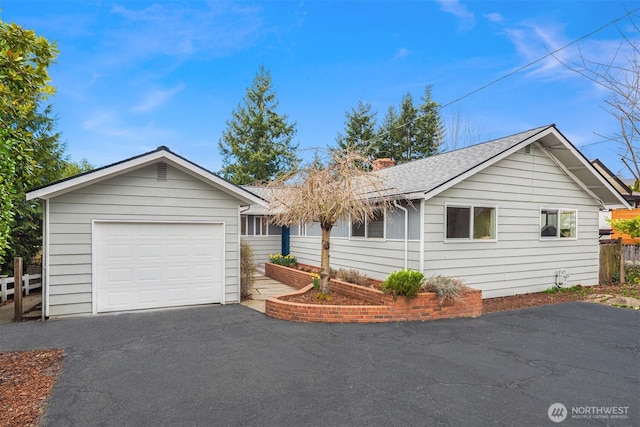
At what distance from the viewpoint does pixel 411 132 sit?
32.6m

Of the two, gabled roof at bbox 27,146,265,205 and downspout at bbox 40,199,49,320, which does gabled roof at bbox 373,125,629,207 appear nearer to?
gabled roof at bbox 27,146,265,205

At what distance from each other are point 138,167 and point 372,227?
6.59 meters

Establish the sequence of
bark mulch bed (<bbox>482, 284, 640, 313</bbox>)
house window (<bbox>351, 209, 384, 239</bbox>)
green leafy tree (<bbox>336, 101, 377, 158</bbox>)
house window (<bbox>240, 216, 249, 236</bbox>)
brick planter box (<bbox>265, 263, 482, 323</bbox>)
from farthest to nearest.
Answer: green leafy tree (<bbox>336, 101, 377, 158</bbox>), house window (<bbox>240, 216, 249, 236</bbox>), house window (<bbox>351, 209, 384, 239</bbox>), bark mulch bed (<bbox>482, 284, 640, 313</bbox>), brick planter box (<bbox>265, 263, 482, 323</bbox>)

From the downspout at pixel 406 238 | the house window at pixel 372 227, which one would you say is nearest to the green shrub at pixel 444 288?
the downspout at pixel 406 238

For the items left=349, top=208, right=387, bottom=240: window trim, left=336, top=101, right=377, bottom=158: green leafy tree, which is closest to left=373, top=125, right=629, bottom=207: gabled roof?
left=349, top=208, right=387, bottom=240: window trim

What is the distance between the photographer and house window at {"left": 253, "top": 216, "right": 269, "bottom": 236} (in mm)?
16828

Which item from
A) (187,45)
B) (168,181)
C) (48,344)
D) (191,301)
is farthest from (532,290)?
(187,45)

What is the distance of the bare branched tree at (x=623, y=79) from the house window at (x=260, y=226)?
1254cm

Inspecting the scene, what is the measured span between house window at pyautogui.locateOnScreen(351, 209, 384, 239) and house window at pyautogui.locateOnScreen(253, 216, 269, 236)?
6.33 m

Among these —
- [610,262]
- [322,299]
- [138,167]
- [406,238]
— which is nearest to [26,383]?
[138,167]

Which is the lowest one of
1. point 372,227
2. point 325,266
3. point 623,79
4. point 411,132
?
point 325,266

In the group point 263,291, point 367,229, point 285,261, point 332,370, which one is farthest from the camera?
point 285,261

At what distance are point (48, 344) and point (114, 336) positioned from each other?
981 mm

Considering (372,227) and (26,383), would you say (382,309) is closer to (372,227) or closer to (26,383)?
(372,227)
